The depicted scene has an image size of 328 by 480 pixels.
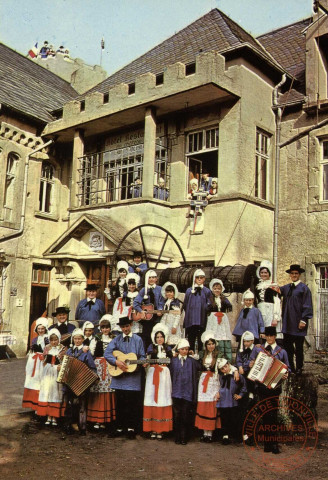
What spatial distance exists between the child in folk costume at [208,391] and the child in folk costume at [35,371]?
9.24 feet

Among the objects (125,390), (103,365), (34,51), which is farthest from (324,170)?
(34,51)

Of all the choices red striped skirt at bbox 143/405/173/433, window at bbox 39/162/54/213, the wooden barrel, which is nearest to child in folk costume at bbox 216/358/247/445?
red striped skirt at bbox 143/405/173/433

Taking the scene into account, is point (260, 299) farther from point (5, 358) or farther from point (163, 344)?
point (5, 358)

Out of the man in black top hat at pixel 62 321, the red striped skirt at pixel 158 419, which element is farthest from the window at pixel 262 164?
the red striped skirt at pixel 158 419

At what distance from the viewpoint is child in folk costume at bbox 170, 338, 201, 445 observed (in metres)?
7.69

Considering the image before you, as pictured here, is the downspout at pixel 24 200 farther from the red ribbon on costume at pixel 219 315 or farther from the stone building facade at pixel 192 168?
the red ribbon on costume at pixel 219 315

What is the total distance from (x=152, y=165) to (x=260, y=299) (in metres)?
6.53

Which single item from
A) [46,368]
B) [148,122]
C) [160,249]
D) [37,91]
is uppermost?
[37,91]

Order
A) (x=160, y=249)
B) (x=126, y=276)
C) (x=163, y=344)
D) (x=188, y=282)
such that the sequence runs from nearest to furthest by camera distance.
→ (x=163, y=344)
(x=126, y=276)
(x=188, y=282)
(x=160, y=249)

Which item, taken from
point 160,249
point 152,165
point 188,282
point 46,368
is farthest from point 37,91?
point 46,368

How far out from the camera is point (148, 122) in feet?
48.8

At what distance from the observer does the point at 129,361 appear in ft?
26.2

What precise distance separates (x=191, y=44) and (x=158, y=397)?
12121 millimetres

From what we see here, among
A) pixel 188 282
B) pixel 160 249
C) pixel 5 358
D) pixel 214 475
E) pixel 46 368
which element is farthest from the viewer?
pixel 5 358
